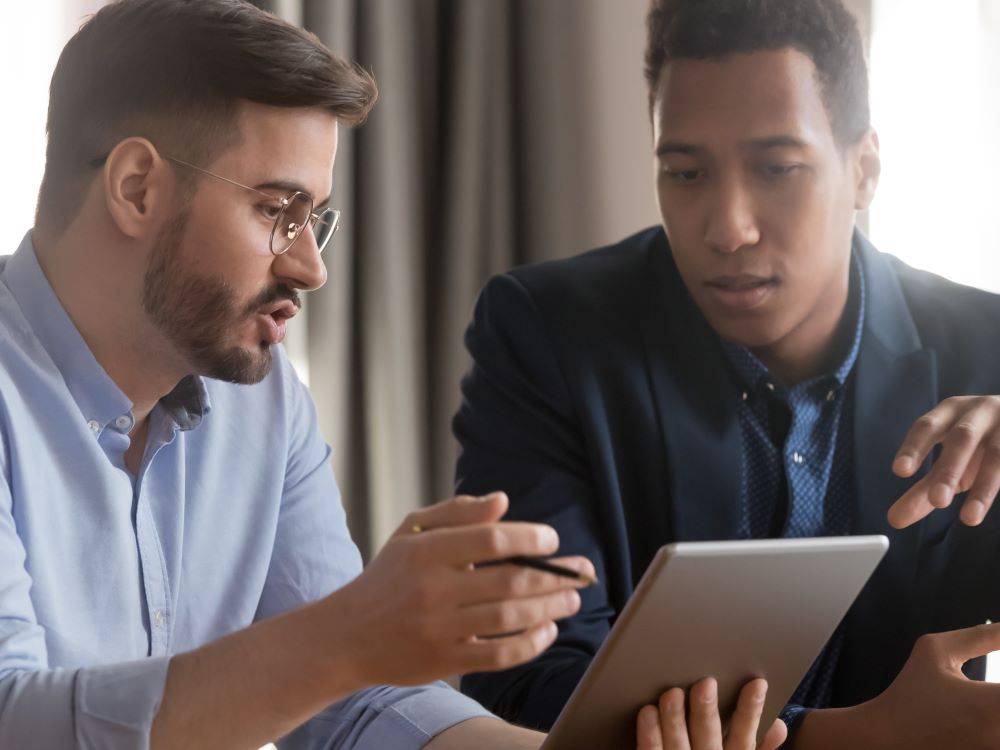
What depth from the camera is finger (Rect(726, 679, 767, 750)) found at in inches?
44.4

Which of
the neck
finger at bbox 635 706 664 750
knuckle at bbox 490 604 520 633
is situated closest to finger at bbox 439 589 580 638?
knuckle at bbox 490 604 520 633

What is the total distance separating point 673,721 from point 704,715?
0.12 ft

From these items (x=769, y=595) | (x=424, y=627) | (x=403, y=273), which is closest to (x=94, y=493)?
(x=424, y=627)

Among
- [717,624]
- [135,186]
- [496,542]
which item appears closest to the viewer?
[496,542]

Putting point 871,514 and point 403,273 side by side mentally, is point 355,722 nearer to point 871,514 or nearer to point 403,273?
point 871,514

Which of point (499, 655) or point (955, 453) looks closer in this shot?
point (499, 655)

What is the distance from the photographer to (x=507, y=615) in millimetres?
898

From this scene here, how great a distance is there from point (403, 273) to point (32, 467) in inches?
54.4

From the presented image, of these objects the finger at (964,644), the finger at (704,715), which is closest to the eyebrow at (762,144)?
the finger at (964,644)

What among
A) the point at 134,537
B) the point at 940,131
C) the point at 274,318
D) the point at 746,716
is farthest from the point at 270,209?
the point at 940,131

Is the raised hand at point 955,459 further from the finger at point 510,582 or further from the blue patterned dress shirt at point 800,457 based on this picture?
the finger at point 510,582

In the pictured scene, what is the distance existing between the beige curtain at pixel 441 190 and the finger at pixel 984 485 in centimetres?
125

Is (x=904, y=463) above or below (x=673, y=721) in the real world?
above

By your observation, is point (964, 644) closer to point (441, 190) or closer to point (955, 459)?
point (955, 459)
